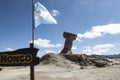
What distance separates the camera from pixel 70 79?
3000 cm

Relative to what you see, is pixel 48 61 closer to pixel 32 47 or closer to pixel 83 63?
pixel 83 63

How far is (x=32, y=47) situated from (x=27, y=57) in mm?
667

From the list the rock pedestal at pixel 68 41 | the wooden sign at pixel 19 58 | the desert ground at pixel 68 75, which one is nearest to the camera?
the wooden sign at pixel 19 58

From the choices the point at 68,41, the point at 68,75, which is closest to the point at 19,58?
the point at 68,75

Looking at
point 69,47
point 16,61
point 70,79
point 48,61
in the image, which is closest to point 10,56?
point 16,61

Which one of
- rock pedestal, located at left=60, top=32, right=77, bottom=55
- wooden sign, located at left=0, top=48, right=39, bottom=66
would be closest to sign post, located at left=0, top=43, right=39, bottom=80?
wooden sign, located at left=0, top=48, right=39, bottom=66

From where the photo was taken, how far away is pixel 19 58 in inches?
590

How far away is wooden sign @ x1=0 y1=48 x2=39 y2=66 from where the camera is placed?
1491 centimetres

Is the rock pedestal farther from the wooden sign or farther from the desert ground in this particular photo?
the wooden sign

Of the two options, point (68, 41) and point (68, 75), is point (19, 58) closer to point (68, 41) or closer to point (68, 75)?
point (68, 75)

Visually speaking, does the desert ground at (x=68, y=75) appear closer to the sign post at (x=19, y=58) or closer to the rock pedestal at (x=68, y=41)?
the sign post at (x=19, y=58)

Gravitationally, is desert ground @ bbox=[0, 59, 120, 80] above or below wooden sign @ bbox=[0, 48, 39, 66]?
below

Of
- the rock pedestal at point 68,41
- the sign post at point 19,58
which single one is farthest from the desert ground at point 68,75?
the rock pedestal at point 68,41

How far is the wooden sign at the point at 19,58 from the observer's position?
1491cm
